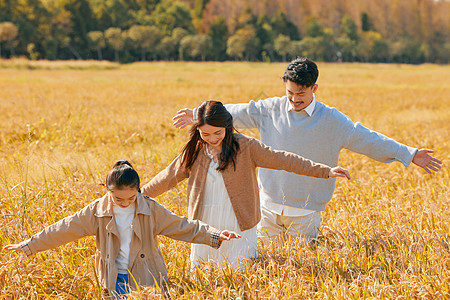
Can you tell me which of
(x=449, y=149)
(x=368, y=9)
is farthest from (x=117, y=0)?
(x=449, y=149)

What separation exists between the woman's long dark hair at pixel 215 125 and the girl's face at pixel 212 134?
0.08 ft

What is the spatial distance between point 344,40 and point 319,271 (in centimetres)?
10143

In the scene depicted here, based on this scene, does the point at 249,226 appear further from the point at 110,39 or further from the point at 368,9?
the point at 368,9

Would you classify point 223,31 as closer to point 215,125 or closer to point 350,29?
point 350,29

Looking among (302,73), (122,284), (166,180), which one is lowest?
(122,284)

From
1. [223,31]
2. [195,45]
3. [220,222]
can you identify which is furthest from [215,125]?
[223,31]

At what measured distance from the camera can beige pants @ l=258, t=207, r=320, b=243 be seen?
11.8 feet

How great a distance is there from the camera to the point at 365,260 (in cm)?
292

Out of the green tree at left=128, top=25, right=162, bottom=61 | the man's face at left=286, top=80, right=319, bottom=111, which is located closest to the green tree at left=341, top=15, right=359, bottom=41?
the green tree at left=128, top=25, right=162, bottom=61

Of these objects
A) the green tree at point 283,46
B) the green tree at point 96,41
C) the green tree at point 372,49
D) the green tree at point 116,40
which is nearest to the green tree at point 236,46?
the green tree at point 283,46

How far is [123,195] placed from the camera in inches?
98.1

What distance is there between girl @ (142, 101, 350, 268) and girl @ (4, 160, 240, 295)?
313 mm

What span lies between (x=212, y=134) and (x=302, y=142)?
3.10 ft

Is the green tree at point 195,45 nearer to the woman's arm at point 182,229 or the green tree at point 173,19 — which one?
the green tree at point 173,19
